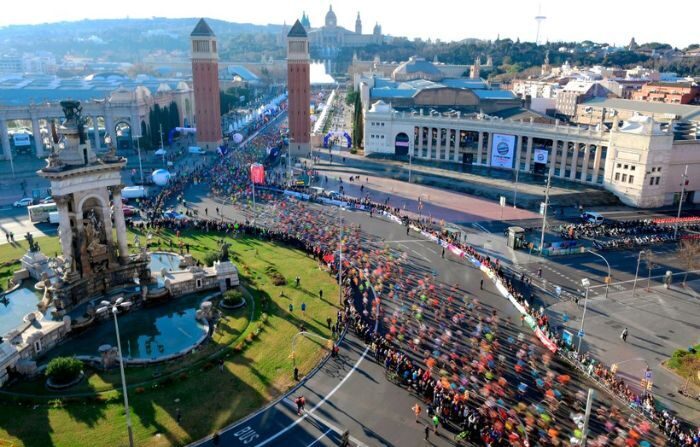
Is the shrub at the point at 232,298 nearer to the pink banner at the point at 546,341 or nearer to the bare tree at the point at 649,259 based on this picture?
the pink banner at the point at 546,341

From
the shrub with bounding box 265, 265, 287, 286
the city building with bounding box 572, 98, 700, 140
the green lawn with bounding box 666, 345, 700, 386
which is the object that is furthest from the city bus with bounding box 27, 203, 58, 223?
the city building with bounding box 572, 98, 700, 140

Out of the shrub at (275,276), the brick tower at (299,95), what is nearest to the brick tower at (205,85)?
the brick tower at (299,95)

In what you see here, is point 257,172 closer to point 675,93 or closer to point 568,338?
point 568,338

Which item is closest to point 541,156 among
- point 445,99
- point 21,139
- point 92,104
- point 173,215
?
point 445,99

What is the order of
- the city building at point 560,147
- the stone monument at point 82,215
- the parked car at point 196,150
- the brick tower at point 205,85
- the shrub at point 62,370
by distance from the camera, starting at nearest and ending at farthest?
the shrub at point 62,370 < the stone monument at point 82,215 < the city building at point 560,147 < the parked car at point 196,150 < the brick tower at point 205,85

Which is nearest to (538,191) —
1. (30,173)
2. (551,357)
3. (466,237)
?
(466,237)

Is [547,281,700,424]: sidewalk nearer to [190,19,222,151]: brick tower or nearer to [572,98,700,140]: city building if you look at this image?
[572,98,700,140]: city building

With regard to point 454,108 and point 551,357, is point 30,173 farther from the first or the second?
point 551,357
